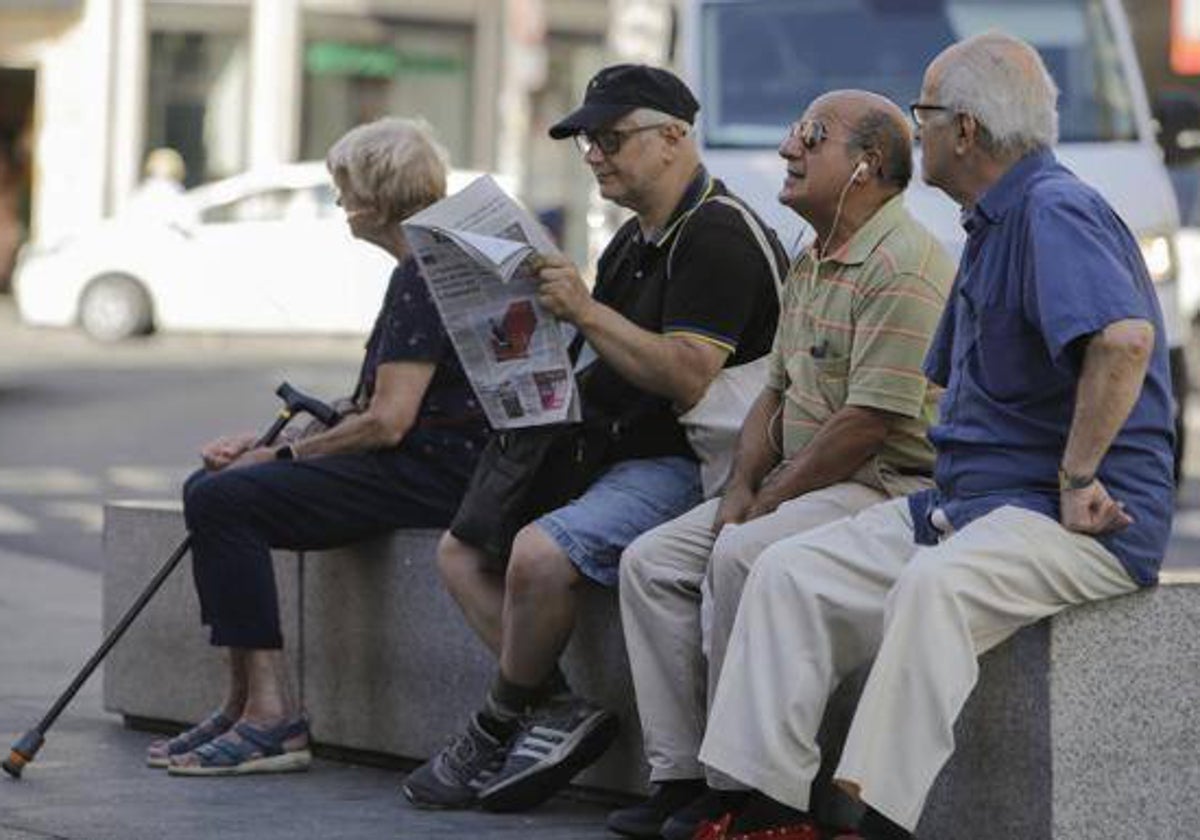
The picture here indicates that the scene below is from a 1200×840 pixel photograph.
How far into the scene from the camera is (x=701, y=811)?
6172 millimetres

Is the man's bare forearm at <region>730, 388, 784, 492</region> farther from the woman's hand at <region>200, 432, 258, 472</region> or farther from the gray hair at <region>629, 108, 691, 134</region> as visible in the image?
the woman's hand at <region>200, 432, 258, 472</region>

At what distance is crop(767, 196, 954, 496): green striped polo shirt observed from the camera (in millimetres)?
6234

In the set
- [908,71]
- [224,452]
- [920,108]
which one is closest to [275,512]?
[224,452]

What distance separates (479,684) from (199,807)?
2.47 ft

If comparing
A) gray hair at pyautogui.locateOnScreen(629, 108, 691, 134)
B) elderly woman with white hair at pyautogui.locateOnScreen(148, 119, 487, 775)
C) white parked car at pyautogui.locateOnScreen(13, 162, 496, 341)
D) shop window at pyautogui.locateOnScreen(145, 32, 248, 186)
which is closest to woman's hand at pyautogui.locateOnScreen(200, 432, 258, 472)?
elderly woman with white hair at pyautogui.locateOnScreen(148, 119, 487, 775)

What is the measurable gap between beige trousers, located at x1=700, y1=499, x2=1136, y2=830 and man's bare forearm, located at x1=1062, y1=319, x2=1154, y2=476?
0.55 ft

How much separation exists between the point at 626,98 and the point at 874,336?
91 centimetres

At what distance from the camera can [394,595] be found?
7504 millimetres

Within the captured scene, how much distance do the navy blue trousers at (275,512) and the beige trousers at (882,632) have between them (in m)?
1.61

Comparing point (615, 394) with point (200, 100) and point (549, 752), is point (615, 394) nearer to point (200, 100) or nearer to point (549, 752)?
point (549, 752)

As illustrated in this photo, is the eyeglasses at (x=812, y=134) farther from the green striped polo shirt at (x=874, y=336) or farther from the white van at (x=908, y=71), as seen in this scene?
the white van at (x=908, y=71)

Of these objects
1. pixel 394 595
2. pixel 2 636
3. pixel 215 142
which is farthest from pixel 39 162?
pixel 394 595

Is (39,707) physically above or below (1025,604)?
below

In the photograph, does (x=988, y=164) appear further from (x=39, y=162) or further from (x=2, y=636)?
(x=39, y=162)
